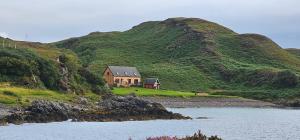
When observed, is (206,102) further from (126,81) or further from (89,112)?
(89,112)

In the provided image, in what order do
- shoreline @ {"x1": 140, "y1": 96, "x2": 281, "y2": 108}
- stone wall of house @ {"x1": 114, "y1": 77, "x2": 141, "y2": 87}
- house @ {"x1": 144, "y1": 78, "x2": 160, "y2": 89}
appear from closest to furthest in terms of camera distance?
shoreline @ {"x1": 140, "y1": 96, "x2": 281, "y2": 108} < house @ {"x1": 144, "y1": 78, "x2": 160, "y2": 89} < stone wall of house @ {"x1": 114, "y1": 77, "x2": 141, "y2": 87}

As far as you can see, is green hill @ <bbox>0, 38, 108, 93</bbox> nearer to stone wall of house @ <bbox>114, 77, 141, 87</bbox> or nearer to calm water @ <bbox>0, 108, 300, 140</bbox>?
calm water @ <bbox>0, 108, 300, 140</bbox>

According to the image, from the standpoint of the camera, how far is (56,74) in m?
101

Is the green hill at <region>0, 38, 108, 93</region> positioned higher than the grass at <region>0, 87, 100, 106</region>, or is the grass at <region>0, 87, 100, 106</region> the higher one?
the green hill at <region>0, 38, 108, 93</region>

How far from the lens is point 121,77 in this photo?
157 meters

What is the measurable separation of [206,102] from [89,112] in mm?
56721

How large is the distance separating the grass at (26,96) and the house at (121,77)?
58.1 metres

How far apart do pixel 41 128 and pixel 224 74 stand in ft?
421

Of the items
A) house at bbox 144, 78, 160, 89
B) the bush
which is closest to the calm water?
house at bbox 144, 78, 160, 89

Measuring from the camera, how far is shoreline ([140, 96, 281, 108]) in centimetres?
12500

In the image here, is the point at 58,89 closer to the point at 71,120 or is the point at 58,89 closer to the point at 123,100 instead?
the point at 123,100

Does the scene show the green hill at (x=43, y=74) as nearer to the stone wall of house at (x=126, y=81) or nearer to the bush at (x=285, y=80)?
the stone wall of house at (x=126, y=81)

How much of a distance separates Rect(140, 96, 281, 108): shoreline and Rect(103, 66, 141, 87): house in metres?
26.3

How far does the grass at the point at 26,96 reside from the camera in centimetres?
8083
